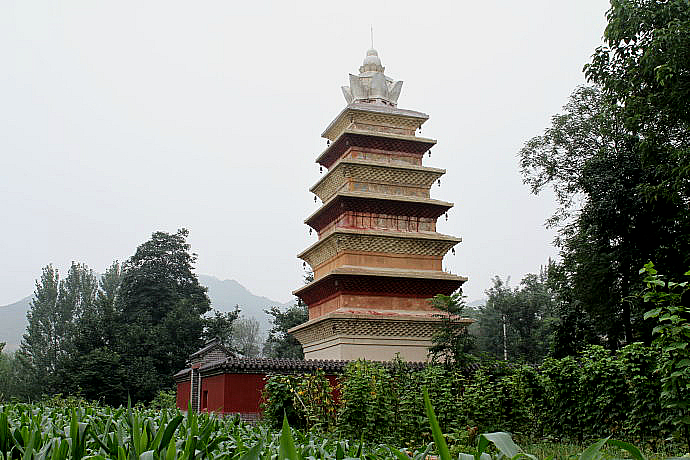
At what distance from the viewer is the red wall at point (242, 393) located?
17.4m

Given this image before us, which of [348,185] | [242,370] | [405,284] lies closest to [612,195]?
[405,284]

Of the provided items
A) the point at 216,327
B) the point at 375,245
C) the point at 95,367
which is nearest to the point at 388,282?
the point at 375,245

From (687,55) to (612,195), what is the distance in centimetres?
606

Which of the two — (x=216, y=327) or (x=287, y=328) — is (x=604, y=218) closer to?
(x=287, y=328)

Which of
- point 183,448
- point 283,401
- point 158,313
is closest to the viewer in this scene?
point 183,448

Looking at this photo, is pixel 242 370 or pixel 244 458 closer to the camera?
pixel 244 458

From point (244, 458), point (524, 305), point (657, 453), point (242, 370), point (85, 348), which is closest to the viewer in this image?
point (244, 458)

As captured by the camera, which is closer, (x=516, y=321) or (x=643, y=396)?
(x=643, y=396)

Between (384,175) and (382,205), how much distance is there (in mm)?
1277

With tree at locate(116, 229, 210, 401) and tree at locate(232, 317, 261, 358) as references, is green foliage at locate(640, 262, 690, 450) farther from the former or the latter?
tree at locate(232, 317, 261, 358)

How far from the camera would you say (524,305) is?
42.5m

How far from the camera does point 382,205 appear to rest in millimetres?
22188

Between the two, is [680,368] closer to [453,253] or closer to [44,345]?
[453,253]

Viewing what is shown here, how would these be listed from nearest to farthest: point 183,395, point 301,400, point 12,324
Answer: point 301,400 < point 183,395 < point 12,324
